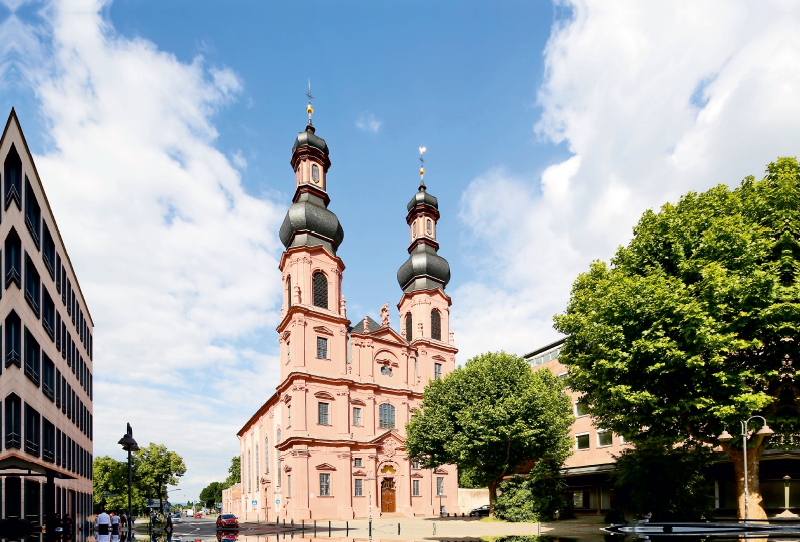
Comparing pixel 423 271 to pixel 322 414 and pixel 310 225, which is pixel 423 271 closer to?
pixel 310 225

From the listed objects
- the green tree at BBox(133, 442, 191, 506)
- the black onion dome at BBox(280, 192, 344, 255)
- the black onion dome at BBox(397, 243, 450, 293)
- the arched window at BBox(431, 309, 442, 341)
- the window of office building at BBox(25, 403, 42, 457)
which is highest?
the black onion dome at BBox(280, 192, 344, 255)

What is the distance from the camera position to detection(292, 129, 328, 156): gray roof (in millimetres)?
61094

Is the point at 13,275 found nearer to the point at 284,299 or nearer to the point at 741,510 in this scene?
the point at 741,510

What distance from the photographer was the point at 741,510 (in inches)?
866

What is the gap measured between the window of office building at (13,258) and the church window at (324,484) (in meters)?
35.1

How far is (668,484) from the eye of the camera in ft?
98.6

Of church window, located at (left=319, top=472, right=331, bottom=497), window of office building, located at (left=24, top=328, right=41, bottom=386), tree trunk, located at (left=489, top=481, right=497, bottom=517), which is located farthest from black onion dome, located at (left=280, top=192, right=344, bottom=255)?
window of office building, located at (left=24, top=328, right=41, bottom=386)

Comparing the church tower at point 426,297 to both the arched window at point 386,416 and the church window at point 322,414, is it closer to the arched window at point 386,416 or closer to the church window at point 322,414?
the arched window at point 386,416

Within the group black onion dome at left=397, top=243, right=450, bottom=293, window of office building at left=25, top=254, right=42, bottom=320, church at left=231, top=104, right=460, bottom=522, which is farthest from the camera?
black onion dome at left=397, top=243, right=450, bottom=293

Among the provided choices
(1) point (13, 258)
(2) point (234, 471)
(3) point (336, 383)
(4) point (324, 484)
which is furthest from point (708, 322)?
(2) point (234, 471)

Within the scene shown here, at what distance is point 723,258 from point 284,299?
44.4m

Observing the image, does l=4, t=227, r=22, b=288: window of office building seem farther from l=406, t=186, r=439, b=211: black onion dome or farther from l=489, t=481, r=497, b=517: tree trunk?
l=406, t=186, r=439, b=211: black onion dome

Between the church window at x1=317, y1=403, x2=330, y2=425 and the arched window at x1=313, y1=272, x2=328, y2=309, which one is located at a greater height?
the arched window at x1=313, y1=272, x2=328, y2=309

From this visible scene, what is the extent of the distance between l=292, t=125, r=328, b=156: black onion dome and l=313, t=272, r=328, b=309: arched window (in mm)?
15233
